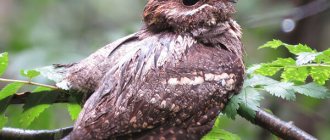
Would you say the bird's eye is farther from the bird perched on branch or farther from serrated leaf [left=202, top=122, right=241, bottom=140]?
serrated leaf [left=202, top=122, right=241, bottom=140]

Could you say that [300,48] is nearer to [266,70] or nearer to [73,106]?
[266,70]

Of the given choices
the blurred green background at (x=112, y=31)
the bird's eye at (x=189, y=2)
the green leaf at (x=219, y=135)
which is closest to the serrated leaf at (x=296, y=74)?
the green leaf at (x=219, y=135)

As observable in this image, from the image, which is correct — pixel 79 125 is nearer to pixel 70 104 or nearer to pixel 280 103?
pixel 70 104

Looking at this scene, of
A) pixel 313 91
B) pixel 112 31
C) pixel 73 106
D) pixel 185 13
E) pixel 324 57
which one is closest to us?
pixel 324 57

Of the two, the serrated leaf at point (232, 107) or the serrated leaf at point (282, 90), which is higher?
the serrated leaf at point (282, 90)

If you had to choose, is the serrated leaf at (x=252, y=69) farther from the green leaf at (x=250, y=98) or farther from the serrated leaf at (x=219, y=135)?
the serrated leaf at (x=219, y=135)

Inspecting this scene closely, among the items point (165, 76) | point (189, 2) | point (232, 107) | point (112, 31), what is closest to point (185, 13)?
point (189, 2)

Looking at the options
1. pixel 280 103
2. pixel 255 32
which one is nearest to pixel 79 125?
pixel 280 103
